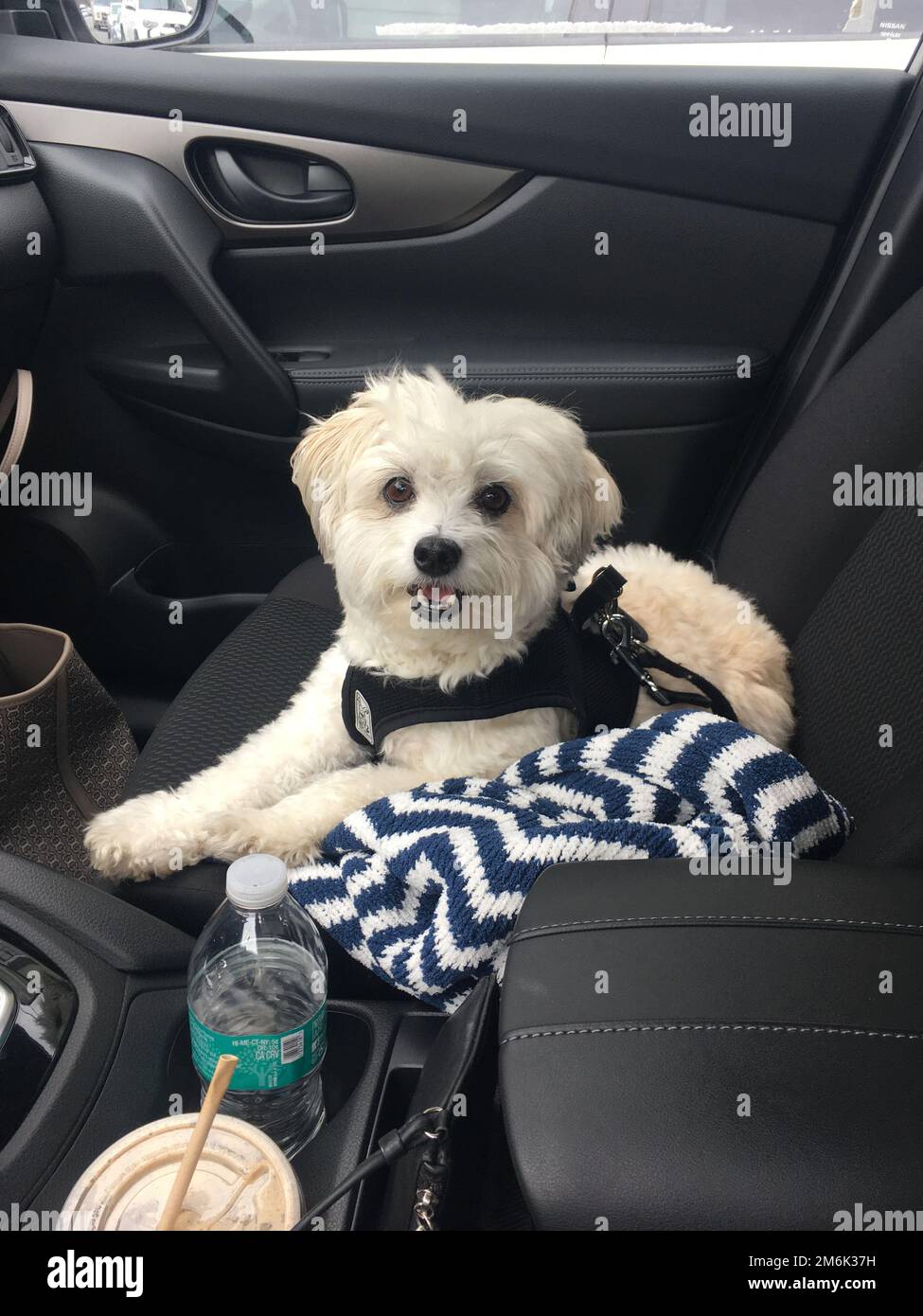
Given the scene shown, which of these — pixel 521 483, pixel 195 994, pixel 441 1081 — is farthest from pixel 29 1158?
pixel 521 483

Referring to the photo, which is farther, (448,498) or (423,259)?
(423,259)

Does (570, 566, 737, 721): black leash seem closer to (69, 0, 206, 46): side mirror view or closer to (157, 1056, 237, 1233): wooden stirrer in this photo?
(157, 1056, 237, 1233): wooden stirrer

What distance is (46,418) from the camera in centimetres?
258

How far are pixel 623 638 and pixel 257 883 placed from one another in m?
0.93

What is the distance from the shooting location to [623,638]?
1.86 m

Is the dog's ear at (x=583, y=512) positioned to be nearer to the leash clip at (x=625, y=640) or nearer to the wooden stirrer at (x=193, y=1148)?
the leash clip at (x=625, y=640)

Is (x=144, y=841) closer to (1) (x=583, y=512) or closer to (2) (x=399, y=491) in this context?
(2) (x=399, y=491)

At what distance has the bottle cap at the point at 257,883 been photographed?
1176mm

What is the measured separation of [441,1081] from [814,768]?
34.9 inches

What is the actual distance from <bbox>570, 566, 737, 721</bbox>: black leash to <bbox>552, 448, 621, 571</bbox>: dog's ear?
0.07m

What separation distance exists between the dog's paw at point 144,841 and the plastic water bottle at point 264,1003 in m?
0.19

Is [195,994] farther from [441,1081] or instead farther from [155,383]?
[155,383]

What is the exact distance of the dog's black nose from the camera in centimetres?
166

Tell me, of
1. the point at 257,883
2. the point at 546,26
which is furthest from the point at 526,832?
the point at 546,26
